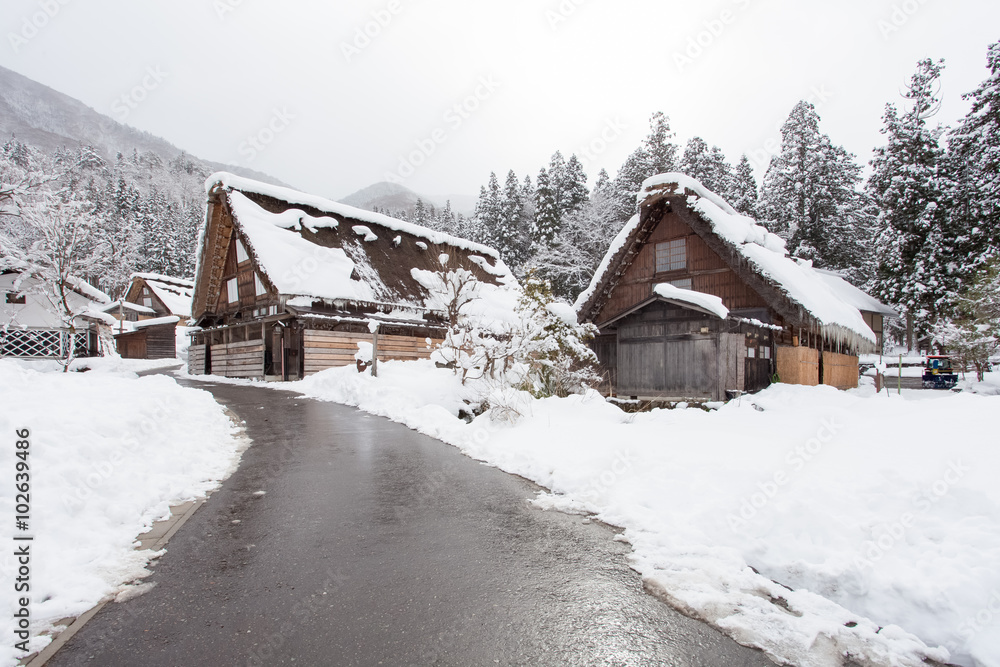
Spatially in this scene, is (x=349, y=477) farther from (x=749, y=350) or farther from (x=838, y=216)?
(x=838, y=216)

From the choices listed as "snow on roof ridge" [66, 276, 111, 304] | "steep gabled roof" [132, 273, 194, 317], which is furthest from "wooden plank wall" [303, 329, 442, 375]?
"steep gabled roof" [132, 273, 194, 317]

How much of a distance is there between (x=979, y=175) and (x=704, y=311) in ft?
71.7

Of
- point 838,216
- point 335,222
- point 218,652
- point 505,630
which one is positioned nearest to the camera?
point 218,652

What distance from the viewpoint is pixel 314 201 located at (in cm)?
2447

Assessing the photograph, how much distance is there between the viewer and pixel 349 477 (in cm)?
598

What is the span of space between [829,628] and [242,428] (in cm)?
961

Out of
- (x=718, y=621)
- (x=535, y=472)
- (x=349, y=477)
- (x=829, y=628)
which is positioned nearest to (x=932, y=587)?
(x=829, y=628)

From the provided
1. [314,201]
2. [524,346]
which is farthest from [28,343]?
[524,346]

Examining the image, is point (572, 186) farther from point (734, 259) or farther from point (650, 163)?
point (734, 259)

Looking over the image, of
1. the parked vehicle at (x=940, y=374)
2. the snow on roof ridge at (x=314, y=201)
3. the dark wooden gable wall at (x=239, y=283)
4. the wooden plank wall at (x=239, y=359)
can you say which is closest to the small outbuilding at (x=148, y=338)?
the wooden plank wall at (x=239, y=359)

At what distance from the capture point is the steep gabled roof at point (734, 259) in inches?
545

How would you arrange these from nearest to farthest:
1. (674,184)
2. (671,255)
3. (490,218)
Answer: (674,184)
(671,255)
(490,218)

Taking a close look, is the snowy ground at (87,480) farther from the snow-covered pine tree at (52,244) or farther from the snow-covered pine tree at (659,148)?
the snow-covered pine tree at (659,148)

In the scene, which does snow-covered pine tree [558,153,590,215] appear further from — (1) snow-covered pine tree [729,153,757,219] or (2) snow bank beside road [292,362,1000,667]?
(2) snow bank beside road [292,362,1000,667]
